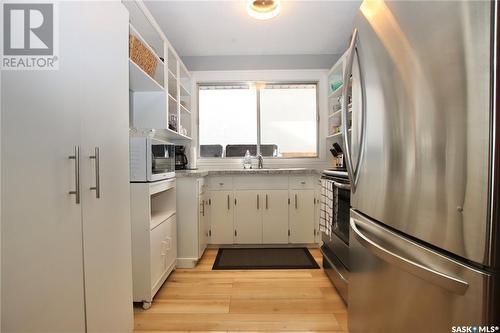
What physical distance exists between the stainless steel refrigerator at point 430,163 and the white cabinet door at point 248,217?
1880mm

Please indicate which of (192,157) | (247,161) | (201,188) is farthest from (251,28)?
(201,188)

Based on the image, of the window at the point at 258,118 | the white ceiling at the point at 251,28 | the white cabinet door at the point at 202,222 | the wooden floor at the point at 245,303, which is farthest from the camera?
the window at the point at 258,118

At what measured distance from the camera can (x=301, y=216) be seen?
282 centimetres

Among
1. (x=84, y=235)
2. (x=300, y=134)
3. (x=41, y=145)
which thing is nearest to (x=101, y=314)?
(x=84, y=235)

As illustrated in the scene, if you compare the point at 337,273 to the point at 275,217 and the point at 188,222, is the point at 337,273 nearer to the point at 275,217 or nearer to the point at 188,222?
the point at 275,217

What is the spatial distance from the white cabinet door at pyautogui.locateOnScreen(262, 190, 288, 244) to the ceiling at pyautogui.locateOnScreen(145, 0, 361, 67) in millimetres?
1892

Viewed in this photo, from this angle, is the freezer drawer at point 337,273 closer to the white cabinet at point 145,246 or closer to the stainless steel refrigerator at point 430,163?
the stainless steel refrigerator at point 430,163

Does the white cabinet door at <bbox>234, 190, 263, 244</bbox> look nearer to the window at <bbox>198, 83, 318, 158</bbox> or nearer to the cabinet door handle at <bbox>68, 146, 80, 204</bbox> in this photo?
the window at <bbox>198, 83, 318, 158</bbox>

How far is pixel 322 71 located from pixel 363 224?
2865 millimetres

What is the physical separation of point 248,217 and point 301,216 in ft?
2.10

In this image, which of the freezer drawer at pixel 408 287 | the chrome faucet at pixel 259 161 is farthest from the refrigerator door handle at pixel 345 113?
the chrome faucet at pixel 259 161

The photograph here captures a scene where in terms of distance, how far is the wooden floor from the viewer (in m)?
1.47

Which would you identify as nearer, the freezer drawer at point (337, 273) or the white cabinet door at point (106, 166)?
the white cabinet door at point (106, 166)

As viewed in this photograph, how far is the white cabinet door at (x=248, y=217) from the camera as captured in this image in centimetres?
281
